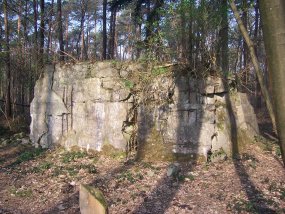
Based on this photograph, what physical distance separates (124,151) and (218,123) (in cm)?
249

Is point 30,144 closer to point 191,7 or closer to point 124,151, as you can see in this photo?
point 124,151

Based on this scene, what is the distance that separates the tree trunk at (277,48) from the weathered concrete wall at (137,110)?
18.5ft

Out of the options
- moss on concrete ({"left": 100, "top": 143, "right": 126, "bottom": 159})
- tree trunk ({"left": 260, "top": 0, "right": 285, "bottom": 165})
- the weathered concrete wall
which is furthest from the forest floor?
tree trunk ({"left": 260, "top": 0, "right": 285, "bottom": 165})

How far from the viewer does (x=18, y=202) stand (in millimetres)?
6051

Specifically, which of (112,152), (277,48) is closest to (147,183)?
(112,152)

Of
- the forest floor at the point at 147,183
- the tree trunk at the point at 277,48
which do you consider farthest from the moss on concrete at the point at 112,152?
the tree trunk at the point at 277,48

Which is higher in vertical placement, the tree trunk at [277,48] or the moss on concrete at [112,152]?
the tree trunk at [277,48]

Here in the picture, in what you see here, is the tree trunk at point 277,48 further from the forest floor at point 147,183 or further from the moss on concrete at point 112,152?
the moss on concrete at point 112,152

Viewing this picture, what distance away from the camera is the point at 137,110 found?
849 centimetres

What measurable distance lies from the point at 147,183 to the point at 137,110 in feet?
7.81

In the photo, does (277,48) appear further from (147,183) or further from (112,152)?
(112,152)

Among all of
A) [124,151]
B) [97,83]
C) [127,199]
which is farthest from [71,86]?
[127,199]

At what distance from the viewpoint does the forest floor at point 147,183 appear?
5488 millimetres

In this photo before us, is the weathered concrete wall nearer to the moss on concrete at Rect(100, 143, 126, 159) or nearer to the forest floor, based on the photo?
the moss on concrete at Rect(100, 143, 126, 159)
